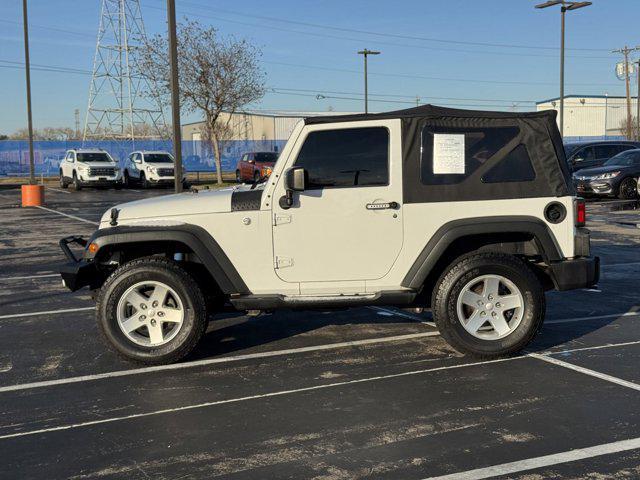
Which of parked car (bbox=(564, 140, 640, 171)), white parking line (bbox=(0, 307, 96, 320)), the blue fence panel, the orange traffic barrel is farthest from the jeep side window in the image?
the blue fence panel

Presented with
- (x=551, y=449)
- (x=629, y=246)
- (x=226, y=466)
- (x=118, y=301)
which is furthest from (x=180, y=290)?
(x=629, y=246)

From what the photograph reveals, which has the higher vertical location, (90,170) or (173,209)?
(90,170)

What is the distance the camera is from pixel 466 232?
553 cm

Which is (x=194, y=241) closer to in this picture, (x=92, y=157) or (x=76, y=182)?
(x=76, y=182)

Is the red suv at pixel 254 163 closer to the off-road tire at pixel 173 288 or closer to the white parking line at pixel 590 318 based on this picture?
the white parking line at pixel 590 318

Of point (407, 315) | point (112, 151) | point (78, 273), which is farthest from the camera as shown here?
point (112, 151)

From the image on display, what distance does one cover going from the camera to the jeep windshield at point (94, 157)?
34500mm

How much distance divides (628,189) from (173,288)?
18477mm

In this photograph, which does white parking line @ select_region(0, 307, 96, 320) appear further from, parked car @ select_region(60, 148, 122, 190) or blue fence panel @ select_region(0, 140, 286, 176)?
blue fence panel @ select_region(0, 140, 286, 176)

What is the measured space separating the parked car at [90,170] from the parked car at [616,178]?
22230mm

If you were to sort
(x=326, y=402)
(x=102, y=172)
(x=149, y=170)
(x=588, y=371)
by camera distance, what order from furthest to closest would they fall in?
(x=149, y=170)
(x=102, y=172)
(x=588, y=371)
(x=326, y=402)

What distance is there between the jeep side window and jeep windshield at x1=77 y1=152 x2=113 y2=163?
31086mm

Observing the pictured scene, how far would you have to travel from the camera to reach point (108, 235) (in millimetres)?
5586

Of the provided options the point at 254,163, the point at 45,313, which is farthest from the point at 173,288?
the point at 254,163
